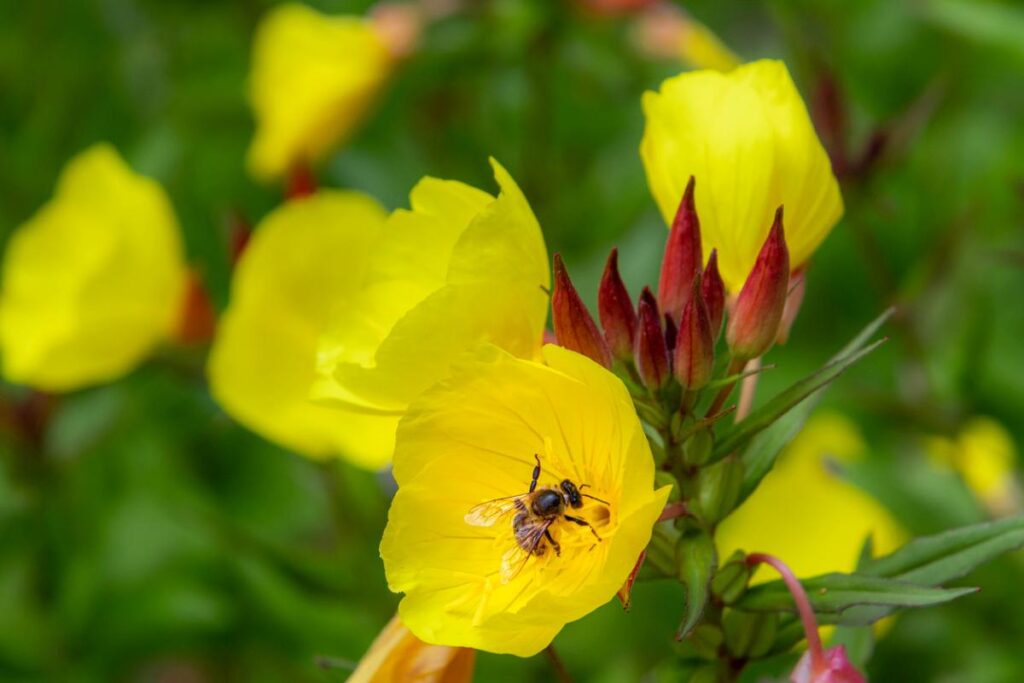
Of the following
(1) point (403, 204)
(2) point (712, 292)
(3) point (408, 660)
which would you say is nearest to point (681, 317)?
(2) point (712, 292)

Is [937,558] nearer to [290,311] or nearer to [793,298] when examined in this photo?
[793,298]

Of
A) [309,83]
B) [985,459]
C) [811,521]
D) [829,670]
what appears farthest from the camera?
[309,83]

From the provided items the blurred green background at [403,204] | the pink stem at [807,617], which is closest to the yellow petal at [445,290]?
the pink stem at [807,617]

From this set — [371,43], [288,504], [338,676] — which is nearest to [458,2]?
[371,43]

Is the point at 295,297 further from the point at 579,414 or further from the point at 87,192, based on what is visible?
the point at 579,414

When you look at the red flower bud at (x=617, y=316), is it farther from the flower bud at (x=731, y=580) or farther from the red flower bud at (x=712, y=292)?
the flower bud at (x=731, y=580)

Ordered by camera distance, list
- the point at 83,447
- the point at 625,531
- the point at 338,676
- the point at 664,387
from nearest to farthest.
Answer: the point at 625,531 < the point at 664,387 < the point at 338,676 < the point at 83,447
